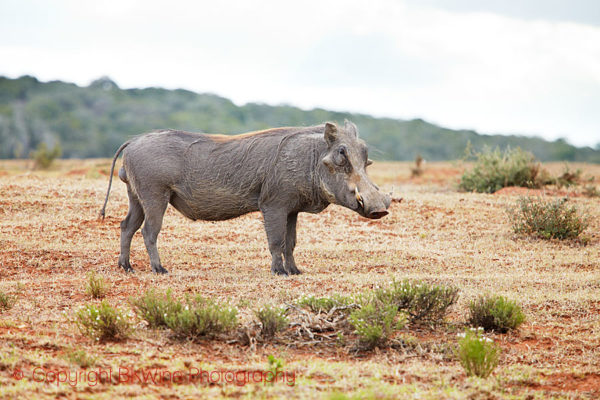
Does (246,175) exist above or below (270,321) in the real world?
above

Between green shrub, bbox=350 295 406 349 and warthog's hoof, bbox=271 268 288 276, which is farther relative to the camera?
warthog's hoof, bbox=271 268 288 276

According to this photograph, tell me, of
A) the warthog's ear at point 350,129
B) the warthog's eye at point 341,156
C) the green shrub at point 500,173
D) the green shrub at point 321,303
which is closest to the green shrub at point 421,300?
the green shrub at point 321,303

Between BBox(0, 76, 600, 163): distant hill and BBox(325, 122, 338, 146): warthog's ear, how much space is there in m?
38.4

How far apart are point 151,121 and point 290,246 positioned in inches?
1890

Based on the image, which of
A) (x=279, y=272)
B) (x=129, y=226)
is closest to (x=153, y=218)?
(x=129, y=226)

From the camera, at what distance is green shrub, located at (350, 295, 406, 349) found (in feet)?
15.6

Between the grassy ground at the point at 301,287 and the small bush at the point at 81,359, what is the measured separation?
0.9 inches

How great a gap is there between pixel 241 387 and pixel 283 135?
14.1ft

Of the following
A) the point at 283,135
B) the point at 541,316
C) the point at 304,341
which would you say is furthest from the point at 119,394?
the point at 283,135

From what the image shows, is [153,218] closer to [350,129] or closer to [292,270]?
[292,270]

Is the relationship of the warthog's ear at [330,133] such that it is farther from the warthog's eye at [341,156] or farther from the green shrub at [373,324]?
the green shrub at [373,324]

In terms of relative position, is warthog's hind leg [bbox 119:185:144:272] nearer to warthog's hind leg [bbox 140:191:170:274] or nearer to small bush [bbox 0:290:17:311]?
warthog's hind leg [bbox 140:191:170:274]

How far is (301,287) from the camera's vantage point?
664 centimetres

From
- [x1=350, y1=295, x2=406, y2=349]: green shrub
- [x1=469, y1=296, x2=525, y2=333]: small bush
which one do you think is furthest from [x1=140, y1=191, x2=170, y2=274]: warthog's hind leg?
[x1=469, y1=296, x2=525, y2=333]: small bush
